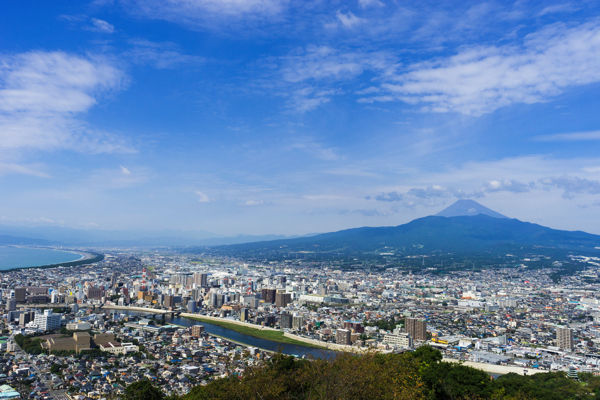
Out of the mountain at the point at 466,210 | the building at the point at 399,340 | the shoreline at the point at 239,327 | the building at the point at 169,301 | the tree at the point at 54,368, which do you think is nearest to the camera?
the tree at the point at 54,368

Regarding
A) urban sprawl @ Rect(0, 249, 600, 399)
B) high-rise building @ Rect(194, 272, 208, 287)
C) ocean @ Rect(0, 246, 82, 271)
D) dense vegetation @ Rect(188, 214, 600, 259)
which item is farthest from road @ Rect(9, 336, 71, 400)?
dense vegetation @ Rect(188, 214, 600, 259)

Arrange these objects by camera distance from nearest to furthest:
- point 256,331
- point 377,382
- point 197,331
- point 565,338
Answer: point 377,382 < point 565,338 < point 197,331 < point 256,331

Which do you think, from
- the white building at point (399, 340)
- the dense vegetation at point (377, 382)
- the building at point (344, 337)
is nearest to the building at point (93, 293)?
the building at point (344, 337)

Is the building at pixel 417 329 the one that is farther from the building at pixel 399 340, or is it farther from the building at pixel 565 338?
the building at pixel 565 338

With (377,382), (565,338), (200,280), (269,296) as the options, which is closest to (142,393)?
(377,382)

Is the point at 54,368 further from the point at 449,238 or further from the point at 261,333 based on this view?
the point at 449,238

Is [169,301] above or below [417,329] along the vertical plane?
below
